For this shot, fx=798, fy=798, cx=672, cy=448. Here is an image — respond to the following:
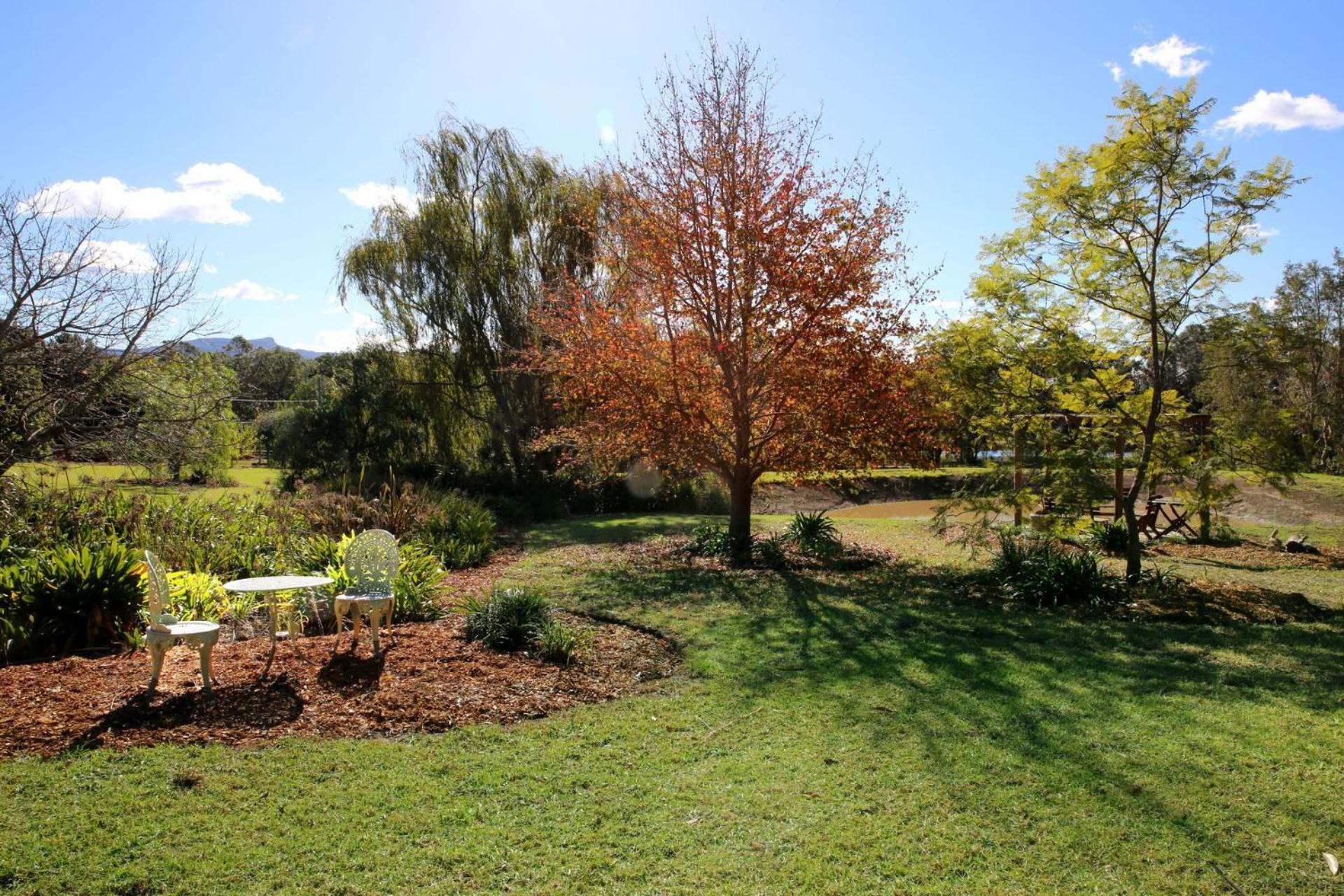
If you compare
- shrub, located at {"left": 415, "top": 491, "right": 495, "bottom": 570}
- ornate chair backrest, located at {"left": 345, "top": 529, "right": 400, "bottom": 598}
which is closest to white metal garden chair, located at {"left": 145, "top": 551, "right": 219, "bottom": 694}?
ornate chair backrest, located at {"left": 345, "top": 529, "right": 400, "bottom": 598}

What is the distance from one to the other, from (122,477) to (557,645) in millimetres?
8930

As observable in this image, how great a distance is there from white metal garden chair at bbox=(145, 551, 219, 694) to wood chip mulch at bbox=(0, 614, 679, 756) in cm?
19

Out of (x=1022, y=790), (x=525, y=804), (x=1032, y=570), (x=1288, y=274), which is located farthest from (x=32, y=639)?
(x=1288, y=274)

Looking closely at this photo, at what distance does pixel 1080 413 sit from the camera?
9.88 m

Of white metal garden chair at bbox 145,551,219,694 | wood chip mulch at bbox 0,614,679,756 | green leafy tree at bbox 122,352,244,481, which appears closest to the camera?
wood chip mulch at bbox 0,614,679,756

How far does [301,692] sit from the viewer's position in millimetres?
5254

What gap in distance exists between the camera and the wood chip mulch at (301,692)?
14.9 ft

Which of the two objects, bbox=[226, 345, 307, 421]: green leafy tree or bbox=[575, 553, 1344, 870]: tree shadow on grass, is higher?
bbox=[226, 345, 307, 421]: green leafy tree

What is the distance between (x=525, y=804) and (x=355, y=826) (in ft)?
2.52

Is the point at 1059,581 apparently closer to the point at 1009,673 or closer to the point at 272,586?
the point at 1009,673

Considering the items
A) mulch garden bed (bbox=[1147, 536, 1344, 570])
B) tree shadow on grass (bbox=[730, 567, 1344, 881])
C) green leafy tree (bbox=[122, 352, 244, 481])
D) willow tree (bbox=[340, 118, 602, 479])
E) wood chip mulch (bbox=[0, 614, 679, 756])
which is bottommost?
tree shadow on grass (bbox=[730, 567, 1344, 881])

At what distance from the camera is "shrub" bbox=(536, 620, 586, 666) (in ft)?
20.1

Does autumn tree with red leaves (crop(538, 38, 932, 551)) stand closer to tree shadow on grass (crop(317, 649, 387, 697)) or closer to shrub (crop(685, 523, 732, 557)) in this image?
shrub (crop(685, 523, 732, 557))

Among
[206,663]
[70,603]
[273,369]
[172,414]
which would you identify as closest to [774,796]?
[206,663]
